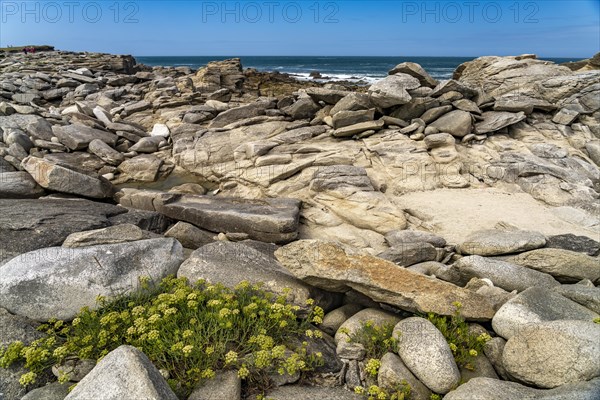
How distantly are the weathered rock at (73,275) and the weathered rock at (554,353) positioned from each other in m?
4.47

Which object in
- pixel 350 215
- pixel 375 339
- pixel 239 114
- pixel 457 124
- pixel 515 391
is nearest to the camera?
pixel 515 391

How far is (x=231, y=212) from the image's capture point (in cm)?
919

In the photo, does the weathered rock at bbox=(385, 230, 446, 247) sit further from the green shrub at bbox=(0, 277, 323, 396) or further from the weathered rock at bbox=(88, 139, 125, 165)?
the weathered rock at bbox=(88, 139, 125, 165)

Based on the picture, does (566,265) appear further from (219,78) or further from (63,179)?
(219,78)

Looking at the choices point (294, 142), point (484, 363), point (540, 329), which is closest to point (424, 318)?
point (484, 363)

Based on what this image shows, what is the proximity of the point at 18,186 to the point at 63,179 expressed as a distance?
107 cm

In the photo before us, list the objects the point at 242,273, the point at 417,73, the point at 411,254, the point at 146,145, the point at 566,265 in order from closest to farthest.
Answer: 1. the point at 242,273
2. the point at 566,265
3. the point at 411,254
4. the point at 146,145
5. the point at 417,73

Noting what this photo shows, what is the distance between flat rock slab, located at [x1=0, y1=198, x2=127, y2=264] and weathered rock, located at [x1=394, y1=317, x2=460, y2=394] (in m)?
6.00

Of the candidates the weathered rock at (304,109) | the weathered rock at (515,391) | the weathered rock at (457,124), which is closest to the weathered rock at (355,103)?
the weathered rock at (304,109)

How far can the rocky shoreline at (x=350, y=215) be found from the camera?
4121 mm

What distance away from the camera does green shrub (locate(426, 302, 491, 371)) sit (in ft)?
14.0

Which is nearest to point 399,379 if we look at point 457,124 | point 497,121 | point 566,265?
point 566,265

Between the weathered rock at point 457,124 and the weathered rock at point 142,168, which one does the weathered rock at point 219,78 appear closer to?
the weathered rock at point 142,168

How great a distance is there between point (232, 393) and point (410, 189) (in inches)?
387
